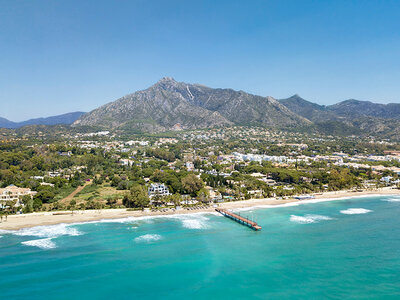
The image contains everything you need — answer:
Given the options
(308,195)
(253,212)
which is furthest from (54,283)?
(308,195)

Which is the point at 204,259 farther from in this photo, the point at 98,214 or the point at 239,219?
the point at 98,214

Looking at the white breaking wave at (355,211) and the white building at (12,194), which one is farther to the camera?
the white building at (12,194)

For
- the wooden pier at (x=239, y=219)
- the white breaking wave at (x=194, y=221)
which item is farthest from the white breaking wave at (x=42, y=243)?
the wooden pier at (x=239, y=219)

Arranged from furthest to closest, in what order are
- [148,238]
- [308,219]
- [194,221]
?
[308,219]
[194,221]
[148,238]

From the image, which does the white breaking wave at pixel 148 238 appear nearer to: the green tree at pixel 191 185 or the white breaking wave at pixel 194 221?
the white breaking wave at pixel 194 221

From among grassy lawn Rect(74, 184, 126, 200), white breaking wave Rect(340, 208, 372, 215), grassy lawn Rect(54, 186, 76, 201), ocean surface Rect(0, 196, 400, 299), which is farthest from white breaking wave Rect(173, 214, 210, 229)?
grassy lawn Rect(54, 186, 76, 201)

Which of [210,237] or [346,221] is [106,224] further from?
[346,221]

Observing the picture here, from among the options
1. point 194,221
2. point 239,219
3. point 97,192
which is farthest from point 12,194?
point 239,219
